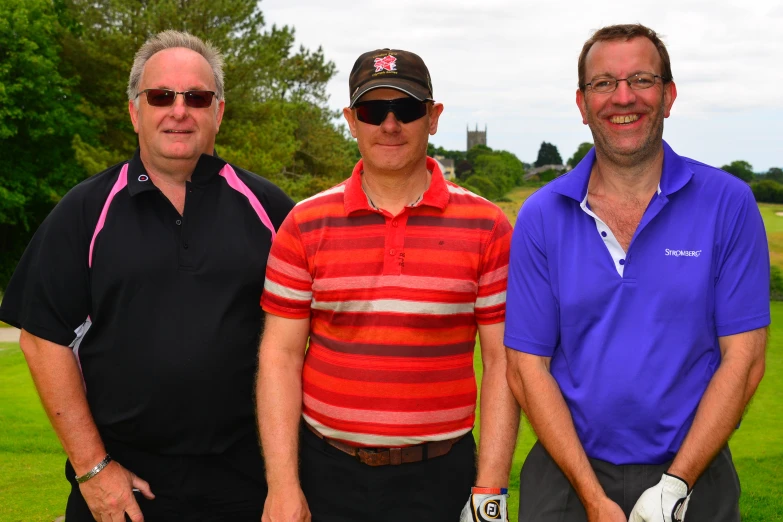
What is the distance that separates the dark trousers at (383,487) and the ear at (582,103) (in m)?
1.46

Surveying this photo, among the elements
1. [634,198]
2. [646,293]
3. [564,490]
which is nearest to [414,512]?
[564,490]

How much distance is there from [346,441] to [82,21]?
110 ft

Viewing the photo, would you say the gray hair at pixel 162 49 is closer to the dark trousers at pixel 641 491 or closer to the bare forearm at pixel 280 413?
the bare forearm at pixel 280 413

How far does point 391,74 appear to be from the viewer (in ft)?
11.6

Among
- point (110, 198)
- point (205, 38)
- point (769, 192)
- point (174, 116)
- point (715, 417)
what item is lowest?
point (769, 192)

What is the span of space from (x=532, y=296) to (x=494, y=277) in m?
0.23

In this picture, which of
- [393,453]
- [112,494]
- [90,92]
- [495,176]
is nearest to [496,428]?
[393,453]

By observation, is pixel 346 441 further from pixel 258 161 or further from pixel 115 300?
pixel 258 161

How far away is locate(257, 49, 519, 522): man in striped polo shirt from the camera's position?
3385 mm

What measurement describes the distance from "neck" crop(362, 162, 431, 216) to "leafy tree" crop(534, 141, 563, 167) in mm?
164369

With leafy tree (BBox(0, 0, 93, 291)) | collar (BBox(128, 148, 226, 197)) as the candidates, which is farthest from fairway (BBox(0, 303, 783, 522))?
leafy tree (BBox(0, 0, 93, 291))

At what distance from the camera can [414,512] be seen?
347 centimetres

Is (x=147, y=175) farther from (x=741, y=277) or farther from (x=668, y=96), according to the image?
(x=741, y=277)

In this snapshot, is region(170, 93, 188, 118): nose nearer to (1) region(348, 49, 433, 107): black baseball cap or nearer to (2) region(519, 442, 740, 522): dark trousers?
(1) region(348, 49, 433, 107): black baseball cap
